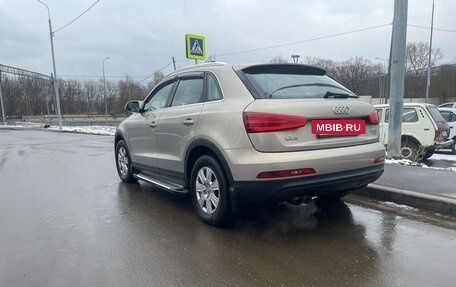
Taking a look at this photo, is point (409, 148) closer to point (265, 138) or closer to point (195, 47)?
point (195, 47)

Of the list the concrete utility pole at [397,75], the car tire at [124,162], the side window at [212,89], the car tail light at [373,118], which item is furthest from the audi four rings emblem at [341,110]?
the concrete utility pole at [397,75]

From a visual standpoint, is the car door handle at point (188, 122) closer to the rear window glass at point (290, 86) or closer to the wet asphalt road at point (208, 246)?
the rear window glass at point (290, 86)

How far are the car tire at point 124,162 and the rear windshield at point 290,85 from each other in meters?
3.18

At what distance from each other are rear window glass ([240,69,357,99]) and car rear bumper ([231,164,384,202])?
0.83 m

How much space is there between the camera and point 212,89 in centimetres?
441

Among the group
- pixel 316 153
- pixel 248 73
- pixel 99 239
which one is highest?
pixel 248 73

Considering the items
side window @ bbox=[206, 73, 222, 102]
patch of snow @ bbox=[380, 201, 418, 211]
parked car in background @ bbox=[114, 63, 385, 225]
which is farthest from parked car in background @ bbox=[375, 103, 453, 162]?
side window @ bbox=[206, 73, 222, 102]

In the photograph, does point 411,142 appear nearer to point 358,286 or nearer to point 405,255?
point 405,255

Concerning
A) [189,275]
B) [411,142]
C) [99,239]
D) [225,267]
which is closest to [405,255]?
[225,267]

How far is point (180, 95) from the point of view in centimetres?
507

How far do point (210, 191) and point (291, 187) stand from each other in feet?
3.25

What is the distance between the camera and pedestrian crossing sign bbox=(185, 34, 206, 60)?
542 inches

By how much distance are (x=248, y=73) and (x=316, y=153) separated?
113cm

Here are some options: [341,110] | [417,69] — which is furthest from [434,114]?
[417,69]
